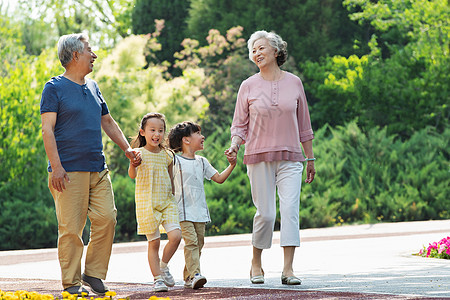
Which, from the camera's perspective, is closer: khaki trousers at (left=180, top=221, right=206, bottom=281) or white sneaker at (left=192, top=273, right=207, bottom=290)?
white sneaker at (left=192, top=273, right=207, bottom=290)

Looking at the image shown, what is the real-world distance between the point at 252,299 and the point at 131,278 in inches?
110

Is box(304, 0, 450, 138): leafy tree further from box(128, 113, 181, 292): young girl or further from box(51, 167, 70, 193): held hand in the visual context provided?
box(51, 167, 70, 193): held hand

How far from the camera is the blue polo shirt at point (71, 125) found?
20.2ft

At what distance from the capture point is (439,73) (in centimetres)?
2345

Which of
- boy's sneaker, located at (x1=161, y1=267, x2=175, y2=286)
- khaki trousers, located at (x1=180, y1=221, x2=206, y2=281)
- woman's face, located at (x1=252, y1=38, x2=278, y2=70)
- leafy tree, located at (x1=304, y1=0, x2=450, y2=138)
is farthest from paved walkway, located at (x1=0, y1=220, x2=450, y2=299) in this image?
leafy tree, located at (x1=304, y1=0, x2=450, y2=138)

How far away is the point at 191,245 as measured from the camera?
6828 millimetres

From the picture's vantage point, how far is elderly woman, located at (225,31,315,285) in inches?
277

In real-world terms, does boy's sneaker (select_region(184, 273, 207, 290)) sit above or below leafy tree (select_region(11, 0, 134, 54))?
below

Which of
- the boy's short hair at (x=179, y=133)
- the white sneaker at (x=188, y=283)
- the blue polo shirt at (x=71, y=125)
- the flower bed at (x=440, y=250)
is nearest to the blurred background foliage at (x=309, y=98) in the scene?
the flower bed at (x=440, y=250)

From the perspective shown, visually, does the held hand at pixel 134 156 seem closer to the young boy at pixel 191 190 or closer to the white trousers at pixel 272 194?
the young boy at pixel 191 190

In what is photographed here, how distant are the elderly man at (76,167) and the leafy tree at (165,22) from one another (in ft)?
81.1

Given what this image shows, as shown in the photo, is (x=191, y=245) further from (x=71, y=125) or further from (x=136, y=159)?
(x=71, y=125)

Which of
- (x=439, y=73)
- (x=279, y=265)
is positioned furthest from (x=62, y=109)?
(x=439, y=73)

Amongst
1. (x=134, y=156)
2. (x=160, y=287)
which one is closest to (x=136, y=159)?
(x=134, y=156)
